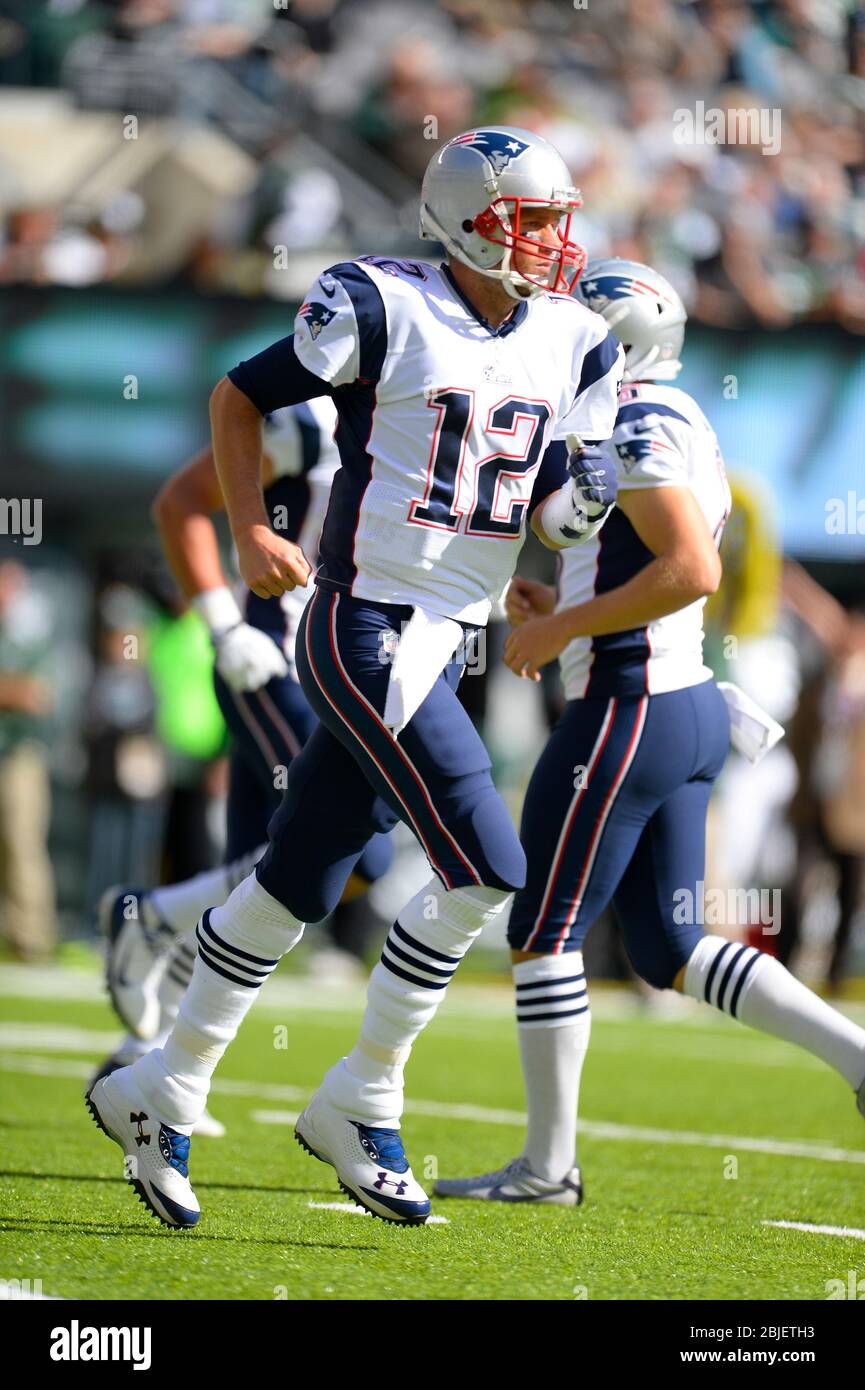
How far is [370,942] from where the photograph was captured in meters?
10.4

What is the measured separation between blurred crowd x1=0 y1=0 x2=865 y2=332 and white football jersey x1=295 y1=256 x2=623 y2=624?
7.95m

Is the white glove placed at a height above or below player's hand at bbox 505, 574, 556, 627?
below

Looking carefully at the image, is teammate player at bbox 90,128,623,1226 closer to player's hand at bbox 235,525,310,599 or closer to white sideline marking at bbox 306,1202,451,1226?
player's hand at bbox 235,525,310,599

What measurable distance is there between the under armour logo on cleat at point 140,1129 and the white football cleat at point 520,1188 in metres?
0.85

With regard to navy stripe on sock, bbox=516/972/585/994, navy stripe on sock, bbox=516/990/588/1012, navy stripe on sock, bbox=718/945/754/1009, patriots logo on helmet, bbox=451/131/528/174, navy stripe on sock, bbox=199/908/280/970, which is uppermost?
patriots logo on helmet, bbox=451/131/528/174

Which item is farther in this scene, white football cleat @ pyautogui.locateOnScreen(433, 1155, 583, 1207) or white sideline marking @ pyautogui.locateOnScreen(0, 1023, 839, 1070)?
white sideline marking @ pyautogui.locateOnScreen(0, 1023, 839, 1070)

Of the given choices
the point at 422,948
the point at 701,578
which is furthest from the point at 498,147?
the point at 422,948

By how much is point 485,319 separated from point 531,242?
168 millimetres

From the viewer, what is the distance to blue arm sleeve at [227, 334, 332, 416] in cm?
354

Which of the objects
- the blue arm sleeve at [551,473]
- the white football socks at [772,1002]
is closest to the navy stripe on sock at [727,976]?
the white football socks at [772,1002]

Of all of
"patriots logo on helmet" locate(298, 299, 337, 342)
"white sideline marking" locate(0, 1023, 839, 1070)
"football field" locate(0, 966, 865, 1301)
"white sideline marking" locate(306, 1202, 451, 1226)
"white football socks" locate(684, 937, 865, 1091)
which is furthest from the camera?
"white sideline marking" locate(0, 1023, 839, 1070)

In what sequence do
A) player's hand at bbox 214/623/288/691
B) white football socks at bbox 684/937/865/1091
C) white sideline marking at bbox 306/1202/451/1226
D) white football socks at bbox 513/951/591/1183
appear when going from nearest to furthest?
1. white sideline marking at bbox 306/1202/451/1226
2. white football socks at bbox 684/937/865/1091
3. white football socks at bbox 513/951/591/1183
4. player's hand at bbox 214/623/288/691

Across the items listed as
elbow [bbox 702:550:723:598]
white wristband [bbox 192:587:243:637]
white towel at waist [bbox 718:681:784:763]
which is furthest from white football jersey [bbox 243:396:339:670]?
elbow [bbox 702:550:723:598]

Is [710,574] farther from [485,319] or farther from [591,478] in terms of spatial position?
[485,319]
